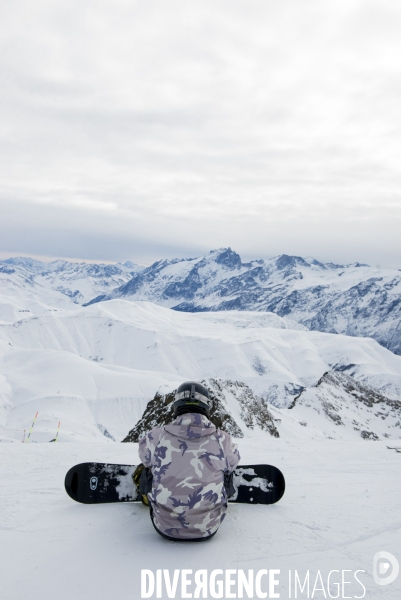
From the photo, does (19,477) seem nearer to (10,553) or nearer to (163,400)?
(10,553)

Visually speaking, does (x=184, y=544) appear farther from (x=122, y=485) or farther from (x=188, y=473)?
(x=122, y=485)

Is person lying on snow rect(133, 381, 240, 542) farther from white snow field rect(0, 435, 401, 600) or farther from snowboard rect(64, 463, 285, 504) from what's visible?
snowboard rect(64, 463, 285, 504)

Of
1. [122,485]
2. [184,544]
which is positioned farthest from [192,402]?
[122,485]

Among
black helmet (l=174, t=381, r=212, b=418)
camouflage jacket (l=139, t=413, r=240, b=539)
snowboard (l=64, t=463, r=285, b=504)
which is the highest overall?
black helmet (l=174, t=381, r=212, b=418)

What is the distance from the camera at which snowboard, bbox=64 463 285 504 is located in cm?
631

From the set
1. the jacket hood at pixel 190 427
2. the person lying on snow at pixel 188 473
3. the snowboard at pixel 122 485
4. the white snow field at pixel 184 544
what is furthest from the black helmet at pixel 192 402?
the snowboard at pixel 122 485

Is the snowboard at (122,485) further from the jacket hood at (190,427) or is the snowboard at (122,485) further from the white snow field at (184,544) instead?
the jacket hood at (190,427)

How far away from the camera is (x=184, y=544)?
4.77 m

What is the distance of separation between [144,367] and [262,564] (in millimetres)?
193837

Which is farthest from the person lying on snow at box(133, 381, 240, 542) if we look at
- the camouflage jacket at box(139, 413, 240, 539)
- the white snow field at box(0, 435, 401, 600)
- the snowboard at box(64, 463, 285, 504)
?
the snowboard at box(64, 463, 285, 504)

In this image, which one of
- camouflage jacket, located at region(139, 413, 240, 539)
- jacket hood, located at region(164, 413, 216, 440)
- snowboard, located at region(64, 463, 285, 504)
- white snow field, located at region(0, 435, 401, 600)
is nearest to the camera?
white snow field, located at region(0, 435, 401, 600)

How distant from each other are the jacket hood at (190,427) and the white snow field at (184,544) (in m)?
1.35

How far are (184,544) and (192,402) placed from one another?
1.73 metres

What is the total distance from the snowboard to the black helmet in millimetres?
2072
